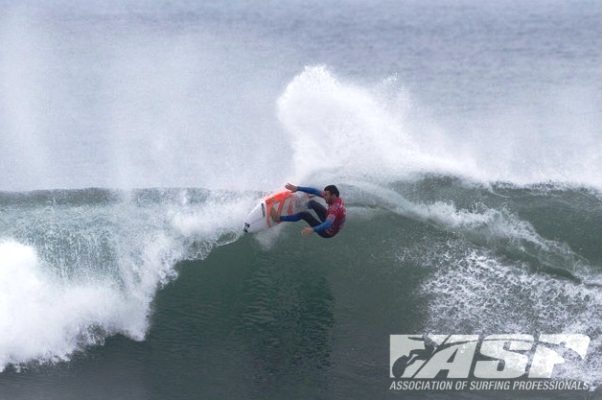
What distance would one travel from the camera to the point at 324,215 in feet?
50.0

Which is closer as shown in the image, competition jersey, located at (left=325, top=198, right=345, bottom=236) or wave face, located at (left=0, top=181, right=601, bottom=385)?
wave face, located at (left=0, top=181, right=601, bottom=385)

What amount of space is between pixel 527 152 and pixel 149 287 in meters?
12.4

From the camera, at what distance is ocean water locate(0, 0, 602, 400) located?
43.0 ft

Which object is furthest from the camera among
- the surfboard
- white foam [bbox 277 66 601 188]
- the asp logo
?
white foam [bbox 277 66 601 188]

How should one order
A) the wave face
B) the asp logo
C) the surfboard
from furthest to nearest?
the surfboard, the wave face, the asp logo

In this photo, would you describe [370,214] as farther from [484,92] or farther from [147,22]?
[147,22]

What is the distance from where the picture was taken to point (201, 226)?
52.1ft

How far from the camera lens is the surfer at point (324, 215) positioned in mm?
14414

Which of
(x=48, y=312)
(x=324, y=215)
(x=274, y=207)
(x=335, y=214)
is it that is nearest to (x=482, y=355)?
(x=335, y=214)

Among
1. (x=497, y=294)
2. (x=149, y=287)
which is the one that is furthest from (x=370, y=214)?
(x=149, y=287)

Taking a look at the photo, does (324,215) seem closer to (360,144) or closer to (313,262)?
(313,262)

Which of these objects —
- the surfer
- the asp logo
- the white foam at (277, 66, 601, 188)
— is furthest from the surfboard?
the asp logo

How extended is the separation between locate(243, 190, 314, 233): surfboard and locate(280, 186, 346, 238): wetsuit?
211mm

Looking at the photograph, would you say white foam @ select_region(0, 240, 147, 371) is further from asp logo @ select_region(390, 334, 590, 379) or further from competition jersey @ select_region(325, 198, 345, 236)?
asp logo @ select_region(390, 334, 590, 379)
